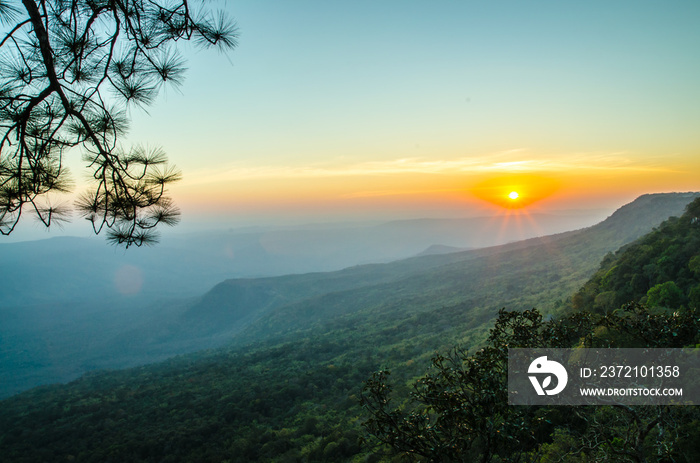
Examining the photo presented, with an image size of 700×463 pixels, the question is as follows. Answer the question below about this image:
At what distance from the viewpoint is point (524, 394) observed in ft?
15.8

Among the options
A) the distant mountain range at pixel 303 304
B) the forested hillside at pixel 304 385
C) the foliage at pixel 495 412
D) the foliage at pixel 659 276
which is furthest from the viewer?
the distant mountain range at pixel 303 304

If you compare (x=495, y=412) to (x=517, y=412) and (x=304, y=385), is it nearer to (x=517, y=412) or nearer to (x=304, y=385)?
(x=517, y=412)

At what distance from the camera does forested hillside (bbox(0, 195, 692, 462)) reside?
19141mm

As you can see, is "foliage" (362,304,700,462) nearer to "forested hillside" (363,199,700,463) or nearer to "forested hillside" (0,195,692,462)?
"forested hillside" (363,199,700,463)

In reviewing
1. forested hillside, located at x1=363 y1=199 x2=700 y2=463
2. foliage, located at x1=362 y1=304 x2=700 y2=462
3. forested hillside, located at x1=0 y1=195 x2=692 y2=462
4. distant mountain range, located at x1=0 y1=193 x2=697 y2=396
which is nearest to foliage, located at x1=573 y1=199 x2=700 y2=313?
forested hillside, located at x1=0 y1=195 x2=692 y2=462

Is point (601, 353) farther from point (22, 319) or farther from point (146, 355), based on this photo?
point (22, 319)

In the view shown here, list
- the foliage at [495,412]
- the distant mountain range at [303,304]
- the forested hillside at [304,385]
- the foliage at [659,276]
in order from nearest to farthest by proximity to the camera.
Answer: the foliage at [495,412] → the foliage at [659,276] → the forested hillside at [304,385] → the distant mountain range at [303,304]

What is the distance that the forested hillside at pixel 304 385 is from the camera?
19.1 metres

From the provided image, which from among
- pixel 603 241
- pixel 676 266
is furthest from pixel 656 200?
pixel 676 266

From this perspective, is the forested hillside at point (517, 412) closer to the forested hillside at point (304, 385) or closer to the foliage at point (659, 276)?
the forested hillside at point (304, 385)

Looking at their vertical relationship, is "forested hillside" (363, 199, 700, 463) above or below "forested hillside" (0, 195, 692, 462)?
above

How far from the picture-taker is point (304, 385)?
26672 millimetres

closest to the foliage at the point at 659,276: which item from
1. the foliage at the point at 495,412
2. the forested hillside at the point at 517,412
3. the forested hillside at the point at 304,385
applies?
the forested hillside at the point at 304,385

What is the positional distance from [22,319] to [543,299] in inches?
5493
